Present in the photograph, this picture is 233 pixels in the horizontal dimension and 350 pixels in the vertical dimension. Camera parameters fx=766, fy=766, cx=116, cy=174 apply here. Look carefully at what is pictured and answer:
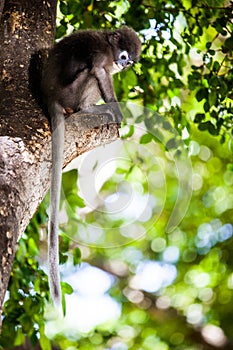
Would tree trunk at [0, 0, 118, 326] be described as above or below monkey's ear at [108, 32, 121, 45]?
A: above

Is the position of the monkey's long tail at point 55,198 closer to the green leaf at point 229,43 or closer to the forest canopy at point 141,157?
the forest canopy at point 141,157

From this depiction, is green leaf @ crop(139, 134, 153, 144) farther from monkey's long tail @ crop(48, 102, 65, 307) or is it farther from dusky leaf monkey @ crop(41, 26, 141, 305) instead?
monkey's long tail @ crop(48, 102, 65, 307)

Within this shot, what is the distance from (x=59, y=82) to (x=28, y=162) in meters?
0.82

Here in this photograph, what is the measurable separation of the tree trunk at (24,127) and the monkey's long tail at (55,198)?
0.10 ft

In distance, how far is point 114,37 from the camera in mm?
3549

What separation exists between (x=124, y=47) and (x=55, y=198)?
1162 millimetres

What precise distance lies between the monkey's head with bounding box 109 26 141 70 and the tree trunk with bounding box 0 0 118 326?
48cm

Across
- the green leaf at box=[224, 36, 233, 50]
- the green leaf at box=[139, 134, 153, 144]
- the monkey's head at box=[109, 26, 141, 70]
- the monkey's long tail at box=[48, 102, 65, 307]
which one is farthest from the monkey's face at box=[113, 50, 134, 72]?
the monkey's long tail at box=[48, 102, 65, 307]

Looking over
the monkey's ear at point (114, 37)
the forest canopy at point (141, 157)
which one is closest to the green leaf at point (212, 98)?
the forest canopy at point (141, 157)

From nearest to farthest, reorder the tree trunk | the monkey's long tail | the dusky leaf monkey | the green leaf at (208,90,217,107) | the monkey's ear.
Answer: the tree trunk, the monkey's long tail, the dusky leaf monkey, the monkey's ear, the green leaf at (208,90,217,107)

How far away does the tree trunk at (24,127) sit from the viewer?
2.20 m

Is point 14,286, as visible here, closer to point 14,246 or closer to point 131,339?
point 14,246

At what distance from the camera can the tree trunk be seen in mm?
2201

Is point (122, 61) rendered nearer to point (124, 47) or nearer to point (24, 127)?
point (124, 47)
